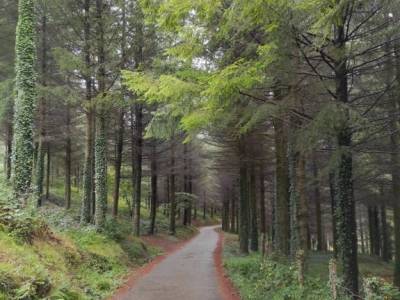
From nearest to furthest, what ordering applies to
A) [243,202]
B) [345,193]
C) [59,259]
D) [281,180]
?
[345,193] → [59,259] → [281,180] → [243,202]

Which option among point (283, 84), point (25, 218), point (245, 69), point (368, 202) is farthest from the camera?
point (368, 202)

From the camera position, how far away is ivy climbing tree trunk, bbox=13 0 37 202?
11539mm

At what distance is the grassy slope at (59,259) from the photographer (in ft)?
21.9

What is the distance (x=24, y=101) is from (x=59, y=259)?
16.2 ft

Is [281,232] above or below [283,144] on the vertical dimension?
below

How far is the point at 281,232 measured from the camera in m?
13.7

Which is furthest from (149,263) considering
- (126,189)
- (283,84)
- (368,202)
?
(126,189)

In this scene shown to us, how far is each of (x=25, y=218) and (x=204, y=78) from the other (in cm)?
562

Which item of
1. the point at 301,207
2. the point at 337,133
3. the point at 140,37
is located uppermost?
the point at 140,37

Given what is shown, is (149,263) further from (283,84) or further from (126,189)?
(126,189)

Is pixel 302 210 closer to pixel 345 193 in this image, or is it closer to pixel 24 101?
pixel 345 193

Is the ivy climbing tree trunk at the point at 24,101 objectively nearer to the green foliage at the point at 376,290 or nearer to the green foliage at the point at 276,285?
the green foliage at the point at 276,285

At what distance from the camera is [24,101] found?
39.3 feet

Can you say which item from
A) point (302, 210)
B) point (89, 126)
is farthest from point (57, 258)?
point (89, 126)
